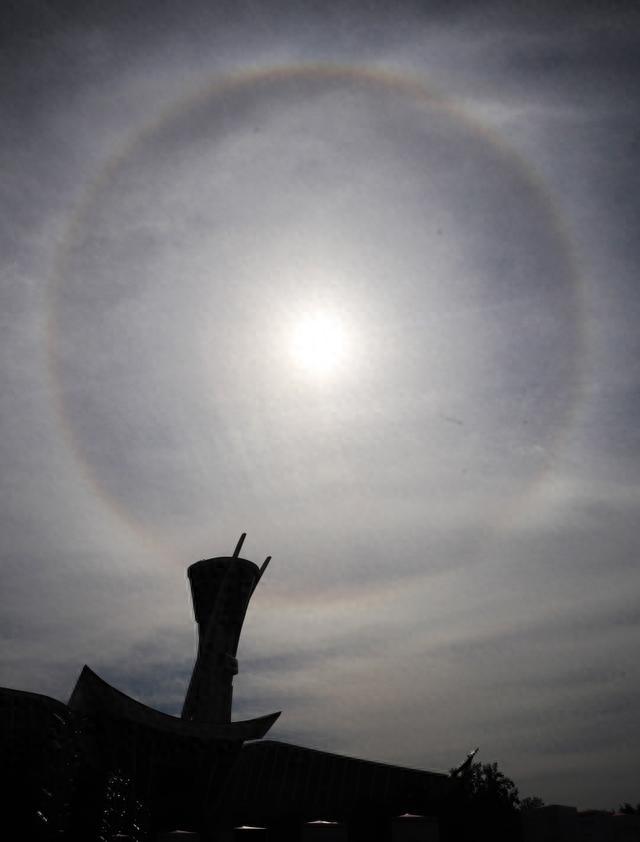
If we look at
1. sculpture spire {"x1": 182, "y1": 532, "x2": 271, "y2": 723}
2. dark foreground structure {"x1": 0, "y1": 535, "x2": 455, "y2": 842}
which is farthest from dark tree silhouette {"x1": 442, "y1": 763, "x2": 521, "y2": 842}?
sculpture spire {"x1": 182, "y1": 532, "x2": 271, "y2": 723}

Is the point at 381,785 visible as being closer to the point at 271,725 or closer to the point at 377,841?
the point at 377,841

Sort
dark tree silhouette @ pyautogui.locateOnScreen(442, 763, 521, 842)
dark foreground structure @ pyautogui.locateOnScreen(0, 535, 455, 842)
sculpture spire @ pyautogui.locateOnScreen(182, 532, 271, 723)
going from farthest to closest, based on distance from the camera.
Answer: sculpture spire @ pyautogui.locateOnScreen(182, 532, 271, 723) < dark tree silhouette @ pyautogui.locateOnScreen(442, 763, 521, 842) < dark foreground structure @ pyautogui.locateOnScreen(0, 535, 455, 842)

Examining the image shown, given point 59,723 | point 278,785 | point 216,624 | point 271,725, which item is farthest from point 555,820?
point 216,624

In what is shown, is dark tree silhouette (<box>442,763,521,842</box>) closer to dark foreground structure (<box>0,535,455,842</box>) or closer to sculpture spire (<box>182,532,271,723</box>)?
dark foreground structure (<box>0,535,455,842</box>)

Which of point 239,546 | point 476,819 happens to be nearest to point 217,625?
point 239,546

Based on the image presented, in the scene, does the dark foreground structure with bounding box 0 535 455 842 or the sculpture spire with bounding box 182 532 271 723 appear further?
the sculpture spire with bounding box 182 532 271 723

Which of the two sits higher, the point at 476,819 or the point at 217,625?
the point at 217,625

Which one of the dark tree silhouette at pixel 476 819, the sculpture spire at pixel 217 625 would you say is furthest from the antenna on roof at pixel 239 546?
the dark tree silhouette at pixel 476 819

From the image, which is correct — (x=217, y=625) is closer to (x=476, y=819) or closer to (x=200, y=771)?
(x=200, y=771)

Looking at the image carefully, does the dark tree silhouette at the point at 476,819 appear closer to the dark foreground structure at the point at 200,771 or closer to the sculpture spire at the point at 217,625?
the dark foreground structure at the point at 200,771
